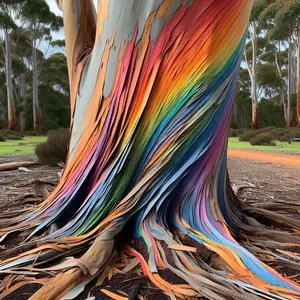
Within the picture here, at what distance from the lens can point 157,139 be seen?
64.1 inches

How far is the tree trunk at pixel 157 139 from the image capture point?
155 cm

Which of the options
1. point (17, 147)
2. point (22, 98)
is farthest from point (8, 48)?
point (17, 147)

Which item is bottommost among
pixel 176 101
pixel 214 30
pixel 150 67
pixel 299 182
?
pixel 299 182

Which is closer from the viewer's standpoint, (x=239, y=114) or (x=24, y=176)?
(x=24, y=176)

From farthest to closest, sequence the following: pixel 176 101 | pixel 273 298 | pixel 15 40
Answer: pixel 15 40, pixel 176 101, pixel 273 298

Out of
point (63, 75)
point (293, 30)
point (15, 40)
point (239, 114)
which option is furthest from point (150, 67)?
point (239, 114)

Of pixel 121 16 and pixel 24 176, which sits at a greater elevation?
pixel 121 16

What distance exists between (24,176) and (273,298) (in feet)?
12.5

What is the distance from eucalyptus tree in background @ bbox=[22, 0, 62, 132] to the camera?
68.2 ft

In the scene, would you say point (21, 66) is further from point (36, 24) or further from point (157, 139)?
point (157, 139)

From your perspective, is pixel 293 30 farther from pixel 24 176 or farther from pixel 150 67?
pixel 150 67

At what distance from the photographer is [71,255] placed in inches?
59.2

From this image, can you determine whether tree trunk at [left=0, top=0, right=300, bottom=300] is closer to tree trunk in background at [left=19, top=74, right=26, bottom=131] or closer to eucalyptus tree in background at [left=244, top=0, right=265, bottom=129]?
eucalyptus tree in background at [left=244, top=0, right=265, bottom=129]

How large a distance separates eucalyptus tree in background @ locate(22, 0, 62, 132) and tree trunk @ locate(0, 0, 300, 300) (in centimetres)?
2076
